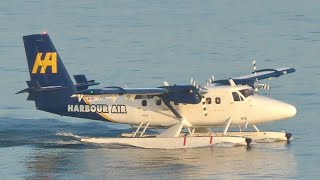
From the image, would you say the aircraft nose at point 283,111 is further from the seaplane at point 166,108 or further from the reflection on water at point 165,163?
the reflection on water at point 165,163

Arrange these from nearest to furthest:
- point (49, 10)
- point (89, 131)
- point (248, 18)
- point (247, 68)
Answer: point (89, 131) < point (247, 68) < point (248, 18) < point (49, 10)

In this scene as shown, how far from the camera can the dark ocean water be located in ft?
185

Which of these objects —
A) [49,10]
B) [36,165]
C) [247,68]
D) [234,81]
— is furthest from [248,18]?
[36,165]

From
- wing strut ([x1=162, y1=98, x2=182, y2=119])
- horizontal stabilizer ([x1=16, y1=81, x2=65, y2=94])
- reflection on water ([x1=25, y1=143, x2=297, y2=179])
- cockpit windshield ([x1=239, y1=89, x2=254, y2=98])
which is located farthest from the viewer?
horizontal stabilizer ([x1=16, y1=81, x2=65, y2=94])

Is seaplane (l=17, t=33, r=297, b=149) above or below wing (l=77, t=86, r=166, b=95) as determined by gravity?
below

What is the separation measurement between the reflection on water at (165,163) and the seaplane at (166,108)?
64 centimetres

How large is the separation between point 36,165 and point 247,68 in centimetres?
2858

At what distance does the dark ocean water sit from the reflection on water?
0.14 feet

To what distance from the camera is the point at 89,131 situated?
6494cm

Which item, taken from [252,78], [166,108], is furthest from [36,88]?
[252,78]

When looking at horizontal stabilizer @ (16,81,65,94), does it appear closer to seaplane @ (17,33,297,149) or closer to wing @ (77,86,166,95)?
seaplane @ (17,33,297,149)

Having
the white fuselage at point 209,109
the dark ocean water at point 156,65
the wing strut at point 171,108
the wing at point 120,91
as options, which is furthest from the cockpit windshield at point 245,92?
the wing at point 120,91

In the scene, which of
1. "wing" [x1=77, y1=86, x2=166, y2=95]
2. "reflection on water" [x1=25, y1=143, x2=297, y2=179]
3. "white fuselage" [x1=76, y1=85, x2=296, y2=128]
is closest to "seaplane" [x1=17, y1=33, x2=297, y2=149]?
"white fuselage" [x1=76, y1=85, x2=296, y2=128]

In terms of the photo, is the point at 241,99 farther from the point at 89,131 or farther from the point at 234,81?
the point at 89,131
